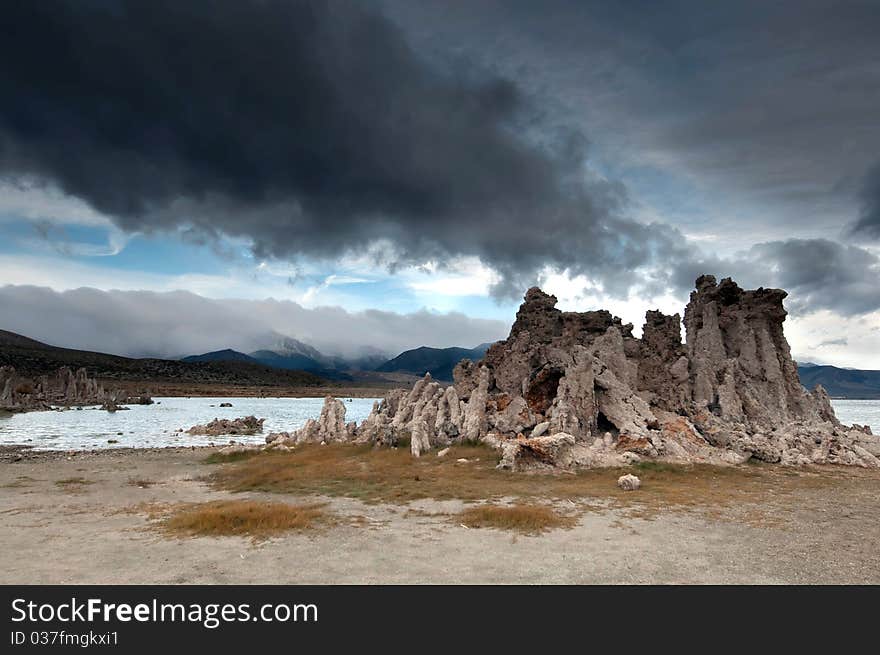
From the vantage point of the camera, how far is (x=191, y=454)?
41.7 meters

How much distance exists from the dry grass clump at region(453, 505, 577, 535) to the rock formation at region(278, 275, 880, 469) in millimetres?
9739

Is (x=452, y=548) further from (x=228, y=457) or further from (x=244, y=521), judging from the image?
(x=228, y=457)

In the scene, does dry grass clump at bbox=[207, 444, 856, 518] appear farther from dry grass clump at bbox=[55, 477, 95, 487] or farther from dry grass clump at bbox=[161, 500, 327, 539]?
dry grass clump at bbox=[55, 477, 95, 487]

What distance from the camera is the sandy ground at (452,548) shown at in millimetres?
11805

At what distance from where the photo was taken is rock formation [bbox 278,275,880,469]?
3027 centimetres

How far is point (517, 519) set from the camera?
17.2 meters

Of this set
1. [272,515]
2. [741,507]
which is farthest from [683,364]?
[272,515]

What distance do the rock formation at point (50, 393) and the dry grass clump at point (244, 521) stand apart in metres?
102

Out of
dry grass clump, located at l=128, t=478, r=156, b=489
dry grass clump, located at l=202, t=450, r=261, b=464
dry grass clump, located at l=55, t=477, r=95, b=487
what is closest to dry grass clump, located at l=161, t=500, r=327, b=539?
dry grass clump, located at l=128, t=478, r=156, b=489

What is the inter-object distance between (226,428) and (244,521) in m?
51.9

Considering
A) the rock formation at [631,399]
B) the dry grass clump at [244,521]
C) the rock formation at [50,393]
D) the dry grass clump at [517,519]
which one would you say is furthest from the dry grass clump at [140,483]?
the rock formation at [50,393]

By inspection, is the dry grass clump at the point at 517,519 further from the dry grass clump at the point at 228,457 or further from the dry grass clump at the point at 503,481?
the dry grass clump at the point at 228,457
